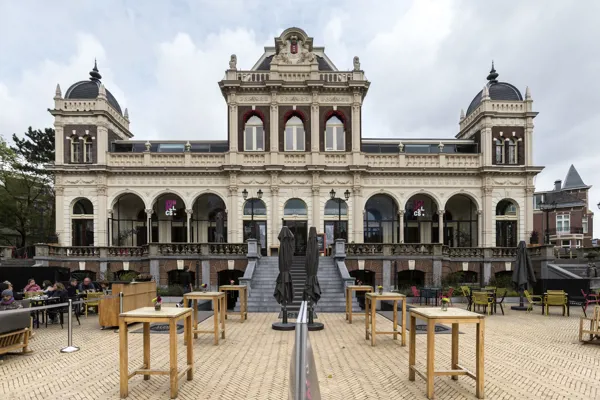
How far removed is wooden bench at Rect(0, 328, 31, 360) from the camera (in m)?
9.19

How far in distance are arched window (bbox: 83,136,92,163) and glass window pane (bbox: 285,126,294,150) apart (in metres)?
14.3

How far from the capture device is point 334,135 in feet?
100

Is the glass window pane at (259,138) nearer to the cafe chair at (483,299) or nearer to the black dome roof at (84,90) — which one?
the black dome roof at (84,90)

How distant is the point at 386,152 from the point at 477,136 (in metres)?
7.18

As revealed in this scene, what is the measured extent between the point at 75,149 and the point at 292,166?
16014 millimetres

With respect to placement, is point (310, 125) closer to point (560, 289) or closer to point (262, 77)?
point (262, 77)

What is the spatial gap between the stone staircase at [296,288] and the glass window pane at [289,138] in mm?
9895

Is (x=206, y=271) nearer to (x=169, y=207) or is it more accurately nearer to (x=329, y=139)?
(x=169, y=207)

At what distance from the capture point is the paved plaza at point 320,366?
7.02 m

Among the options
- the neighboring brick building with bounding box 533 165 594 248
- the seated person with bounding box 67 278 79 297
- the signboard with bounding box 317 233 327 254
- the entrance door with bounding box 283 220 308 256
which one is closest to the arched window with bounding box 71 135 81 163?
the entrance door with bounding box 283 220 308 256

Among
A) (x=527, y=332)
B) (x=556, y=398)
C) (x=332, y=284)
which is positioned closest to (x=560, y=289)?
(x=527, y=332)

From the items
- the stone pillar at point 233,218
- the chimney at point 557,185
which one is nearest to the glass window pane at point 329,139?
the stone pillar at point 233,218

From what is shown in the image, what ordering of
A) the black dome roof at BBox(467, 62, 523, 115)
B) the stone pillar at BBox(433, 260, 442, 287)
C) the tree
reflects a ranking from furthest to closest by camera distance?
the tree, the black dome roof at BBox(467, 62, 523, 115), the stone pillar at BBox(433, 260, 442, 287)

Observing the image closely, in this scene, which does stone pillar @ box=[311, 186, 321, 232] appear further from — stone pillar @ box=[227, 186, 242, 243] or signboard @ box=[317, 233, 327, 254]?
stone pillar @ box=[227, 186, 242, 243]
